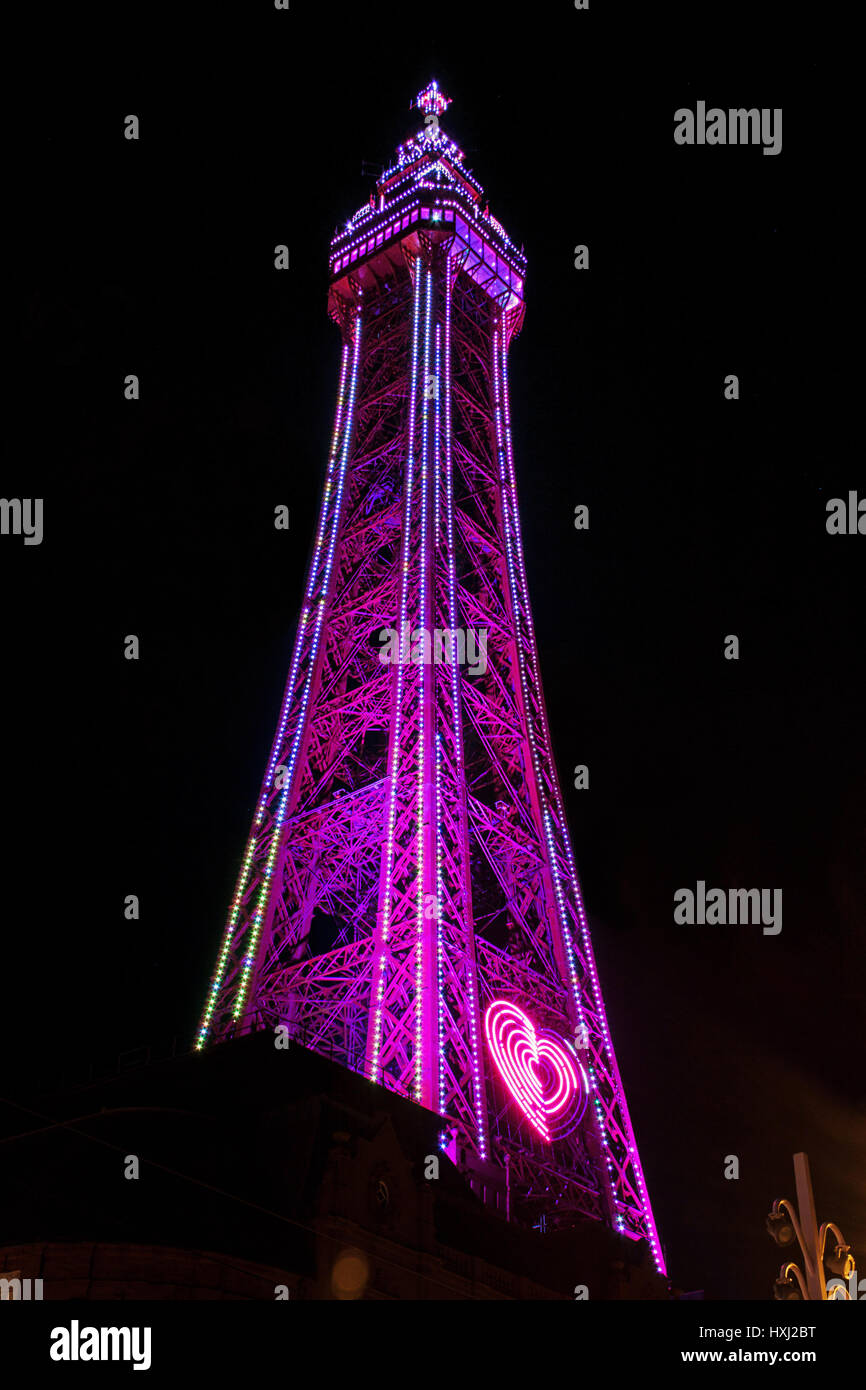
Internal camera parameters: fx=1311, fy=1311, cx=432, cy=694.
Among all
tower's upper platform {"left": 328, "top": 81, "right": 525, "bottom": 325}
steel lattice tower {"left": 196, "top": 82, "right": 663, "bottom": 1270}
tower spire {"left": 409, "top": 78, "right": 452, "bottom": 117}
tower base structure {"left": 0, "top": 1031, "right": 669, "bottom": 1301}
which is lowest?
tower base structure {"left": 0, "top": 1031, "right": 669, "bottom": 1301}

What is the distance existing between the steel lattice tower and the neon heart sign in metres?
0.07

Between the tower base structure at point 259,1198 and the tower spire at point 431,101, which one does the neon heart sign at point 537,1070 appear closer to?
the tower base structure at point 259,1198

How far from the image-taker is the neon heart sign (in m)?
29.2

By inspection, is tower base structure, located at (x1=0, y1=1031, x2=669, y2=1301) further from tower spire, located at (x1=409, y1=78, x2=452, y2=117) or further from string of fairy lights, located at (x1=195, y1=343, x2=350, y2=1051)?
tower spire, located at (x1=409, y1=78, x2=452, y2=117)

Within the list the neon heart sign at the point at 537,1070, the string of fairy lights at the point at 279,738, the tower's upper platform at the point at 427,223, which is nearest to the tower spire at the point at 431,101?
the tower's upper platform at the point at 427,223

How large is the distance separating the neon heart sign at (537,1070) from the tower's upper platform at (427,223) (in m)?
26.1

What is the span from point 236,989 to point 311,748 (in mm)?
7659

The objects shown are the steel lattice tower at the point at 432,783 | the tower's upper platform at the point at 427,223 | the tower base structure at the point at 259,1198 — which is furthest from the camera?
the tower's upper platform at the point at 427,223

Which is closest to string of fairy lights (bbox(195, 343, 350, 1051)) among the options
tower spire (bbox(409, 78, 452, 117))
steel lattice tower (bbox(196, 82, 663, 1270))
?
steel lattice tower (bbox(196, 82, 663, 1270))

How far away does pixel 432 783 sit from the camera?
31312 millimetres

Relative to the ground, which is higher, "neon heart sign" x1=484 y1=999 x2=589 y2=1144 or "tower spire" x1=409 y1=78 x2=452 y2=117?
"tower spire" x1=409 y1=78 x2=452 y2=117

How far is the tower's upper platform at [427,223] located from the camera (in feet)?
144

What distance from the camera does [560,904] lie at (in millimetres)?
34500

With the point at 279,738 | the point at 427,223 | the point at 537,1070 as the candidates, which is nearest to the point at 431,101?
the point at 427,223
